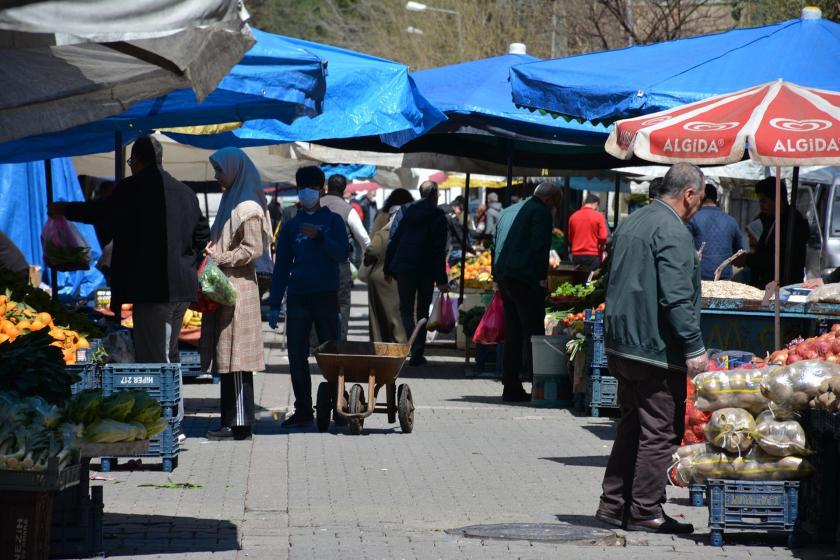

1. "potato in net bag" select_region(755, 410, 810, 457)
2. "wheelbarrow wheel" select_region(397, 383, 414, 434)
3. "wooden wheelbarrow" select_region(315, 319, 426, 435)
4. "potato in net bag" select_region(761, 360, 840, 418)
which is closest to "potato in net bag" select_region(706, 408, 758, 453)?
"potato in net bag" select_region(755, 410, 810, 457)

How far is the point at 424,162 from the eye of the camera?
18266mm

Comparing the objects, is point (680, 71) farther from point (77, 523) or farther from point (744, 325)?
point (77, 523)

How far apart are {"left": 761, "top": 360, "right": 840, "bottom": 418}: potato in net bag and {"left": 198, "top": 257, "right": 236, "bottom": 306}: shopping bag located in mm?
4120

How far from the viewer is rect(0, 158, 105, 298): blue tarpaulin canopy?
65.3ft

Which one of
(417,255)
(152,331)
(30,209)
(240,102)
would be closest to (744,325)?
(240,102)

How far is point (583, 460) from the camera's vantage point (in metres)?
9.76

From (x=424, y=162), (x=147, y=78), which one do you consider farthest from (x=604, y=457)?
(x=424, y=162)

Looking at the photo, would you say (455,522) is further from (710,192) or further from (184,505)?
(710,192)

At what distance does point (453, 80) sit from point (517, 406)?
377cm

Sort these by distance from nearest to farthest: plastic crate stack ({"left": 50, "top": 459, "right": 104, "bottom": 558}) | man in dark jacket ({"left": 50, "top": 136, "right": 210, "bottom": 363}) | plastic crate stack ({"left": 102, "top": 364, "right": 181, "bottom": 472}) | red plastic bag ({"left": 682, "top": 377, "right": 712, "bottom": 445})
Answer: plastic crate stack ({"left": 50, "top": 459, "right": 104, "bottom": 558}) < plastic crate stack ({"left": 102, "top": 364, "right": 181, "bottom": 472}) < red plastic bag ({"left": 682, "top": 377, "right": 712, "bottom": 445}) < man in dark jacket ({"left": 50, "top": 136, "right": 210, "bottom": 363})

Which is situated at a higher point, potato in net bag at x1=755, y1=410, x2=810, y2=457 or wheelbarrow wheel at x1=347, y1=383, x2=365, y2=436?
potato in net bag at x1=755, y1=410, x2=810, y2=457

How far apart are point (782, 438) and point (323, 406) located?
14.8 ft

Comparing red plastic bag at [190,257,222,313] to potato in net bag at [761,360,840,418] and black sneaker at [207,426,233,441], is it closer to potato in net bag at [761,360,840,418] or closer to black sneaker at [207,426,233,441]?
black sneaker at [207,426,233,441]

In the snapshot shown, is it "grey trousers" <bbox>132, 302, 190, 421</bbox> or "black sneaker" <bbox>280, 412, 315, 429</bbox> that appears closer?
"grey trousers" <bbox>132, 302, 190, 421</bbox>
